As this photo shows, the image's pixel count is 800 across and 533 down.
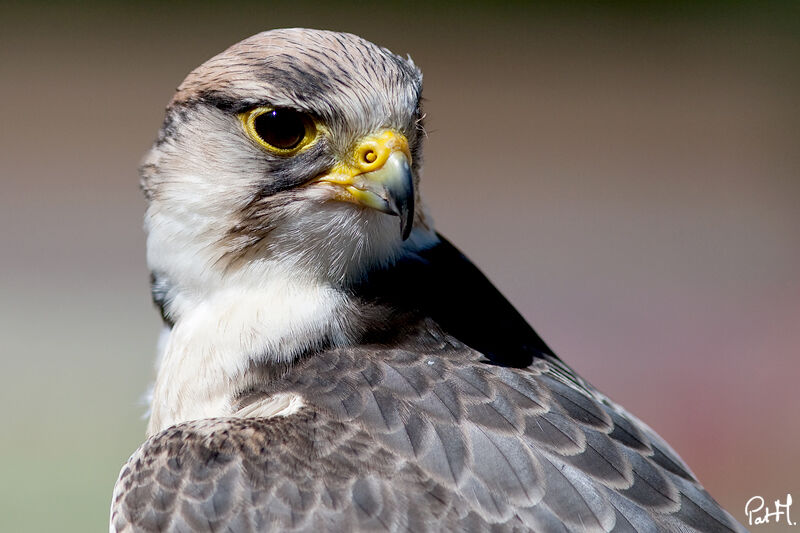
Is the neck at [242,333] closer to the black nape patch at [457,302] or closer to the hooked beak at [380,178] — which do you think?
the black nape patch at [457,302]

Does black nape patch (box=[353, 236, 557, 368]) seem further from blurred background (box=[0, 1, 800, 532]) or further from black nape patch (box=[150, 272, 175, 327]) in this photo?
blurred background (box=[0, 1, 800, 532])

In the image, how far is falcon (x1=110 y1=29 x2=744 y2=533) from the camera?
219 centimetres

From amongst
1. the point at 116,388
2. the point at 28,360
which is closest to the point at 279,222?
the point at 116,388

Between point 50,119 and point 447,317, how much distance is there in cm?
887

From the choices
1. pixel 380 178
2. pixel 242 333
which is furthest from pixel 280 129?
pixel 242 333

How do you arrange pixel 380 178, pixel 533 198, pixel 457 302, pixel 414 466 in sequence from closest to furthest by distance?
pixel 414 466, pixel 380 178, pixel 457 302, pixel 533 198

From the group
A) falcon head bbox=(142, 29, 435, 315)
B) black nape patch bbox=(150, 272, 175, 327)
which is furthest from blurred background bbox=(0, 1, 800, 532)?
falcon head bbox=(142, 29, 435, 315)

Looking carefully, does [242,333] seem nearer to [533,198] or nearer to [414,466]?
[414,466]

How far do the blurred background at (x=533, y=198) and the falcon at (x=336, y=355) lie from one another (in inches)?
149

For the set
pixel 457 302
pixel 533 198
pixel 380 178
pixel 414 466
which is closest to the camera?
pixel 414 466

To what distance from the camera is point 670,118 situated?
1116 centimetres

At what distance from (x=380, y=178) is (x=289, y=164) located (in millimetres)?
240

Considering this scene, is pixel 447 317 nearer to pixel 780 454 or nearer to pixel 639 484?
pixel 639 484

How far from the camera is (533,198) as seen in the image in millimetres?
10250
